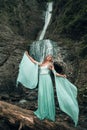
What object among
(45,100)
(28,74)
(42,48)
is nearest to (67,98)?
(45,100)

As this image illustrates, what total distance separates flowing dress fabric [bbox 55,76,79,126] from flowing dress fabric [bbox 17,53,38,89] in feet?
2.02

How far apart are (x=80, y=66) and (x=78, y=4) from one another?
524 centimetres

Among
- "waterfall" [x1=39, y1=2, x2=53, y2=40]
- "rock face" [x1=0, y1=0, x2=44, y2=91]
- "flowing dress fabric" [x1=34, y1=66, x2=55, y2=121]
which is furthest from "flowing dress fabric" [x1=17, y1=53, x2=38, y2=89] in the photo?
"waterfall" [x1=39, y1=2, x2=53, y2=40]

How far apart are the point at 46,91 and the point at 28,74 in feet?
2.12

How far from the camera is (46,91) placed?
8.16m

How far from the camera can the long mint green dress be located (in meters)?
8.09

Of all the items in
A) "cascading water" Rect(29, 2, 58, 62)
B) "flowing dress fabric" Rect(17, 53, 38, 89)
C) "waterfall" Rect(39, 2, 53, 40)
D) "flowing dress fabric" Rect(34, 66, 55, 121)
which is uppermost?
"waterfall" Rect(39, 2, 53, 40)

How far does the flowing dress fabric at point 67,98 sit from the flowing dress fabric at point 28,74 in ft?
2.02

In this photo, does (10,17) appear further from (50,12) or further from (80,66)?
(80,66)

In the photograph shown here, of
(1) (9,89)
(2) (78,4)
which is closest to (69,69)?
(1) (9,89)

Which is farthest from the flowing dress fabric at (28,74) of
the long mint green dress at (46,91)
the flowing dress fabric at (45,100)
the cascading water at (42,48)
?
the cascading water at (42,48)

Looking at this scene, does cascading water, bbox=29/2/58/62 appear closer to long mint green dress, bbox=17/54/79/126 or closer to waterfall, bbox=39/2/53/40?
waterfall, bbox=39/2/53/40

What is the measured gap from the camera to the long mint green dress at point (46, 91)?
8.09 meters

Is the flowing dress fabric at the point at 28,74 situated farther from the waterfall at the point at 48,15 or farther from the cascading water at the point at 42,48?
the waterfall at the point at 48,15
